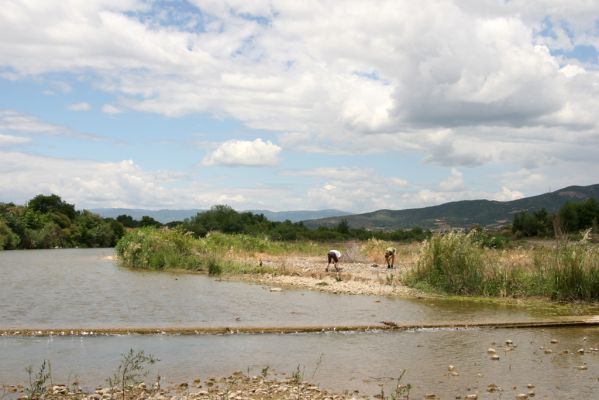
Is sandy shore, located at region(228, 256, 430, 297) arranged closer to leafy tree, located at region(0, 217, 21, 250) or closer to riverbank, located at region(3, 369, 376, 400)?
riverbank, located at region(3, 369, 376, 400)

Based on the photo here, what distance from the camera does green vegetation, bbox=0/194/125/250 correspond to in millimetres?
80625

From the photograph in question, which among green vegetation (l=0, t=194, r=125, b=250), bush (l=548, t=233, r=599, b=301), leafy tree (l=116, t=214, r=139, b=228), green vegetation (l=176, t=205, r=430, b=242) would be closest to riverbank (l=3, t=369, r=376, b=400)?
bush (l=548, t=233, r=599, b=301)

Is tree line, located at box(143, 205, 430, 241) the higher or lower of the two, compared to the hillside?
lower

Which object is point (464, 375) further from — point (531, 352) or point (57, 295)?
point (57, 295)

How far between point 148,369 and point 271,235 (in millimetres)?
68928

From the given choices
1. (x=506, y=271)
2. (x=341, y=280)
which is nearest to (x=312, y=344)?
(x=506, y=271)

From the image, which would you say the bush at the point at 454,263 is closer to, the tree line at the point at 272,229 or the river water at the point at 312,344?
the river water at the point at 312,344

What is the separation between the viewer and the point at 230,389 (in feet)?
32.9

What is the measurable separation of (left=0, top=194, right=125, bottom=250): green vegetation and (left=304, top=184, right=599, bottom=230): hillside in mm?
48631

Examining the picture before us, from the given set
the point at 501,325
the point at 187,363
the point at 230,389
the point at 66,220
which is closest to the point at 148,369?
the point at 187,363

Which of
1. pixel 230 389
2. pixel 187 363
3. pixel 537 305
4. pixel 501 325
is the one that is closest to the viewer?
pixel 230 389

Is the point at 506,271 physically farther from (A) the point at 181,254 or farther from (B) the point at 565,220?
(B) the point at 565,220

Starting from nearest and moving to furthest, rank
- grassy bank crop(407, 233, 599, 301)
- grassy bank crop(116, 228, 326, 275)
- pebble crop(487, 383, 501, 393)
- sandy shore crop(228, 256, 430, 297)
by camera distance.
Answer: pebble crop(487, 383, 501, 393)
grassy bank crop(407, 233, 599, 301)
sandy shore crop(228, 256, 430, 297)
grassy bank crop(116, 228, 326, 275)

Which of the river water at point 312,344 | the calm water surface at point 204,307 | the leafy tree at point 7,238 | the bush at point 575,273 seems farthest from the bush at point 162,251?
the leafy tree at point 7,238
